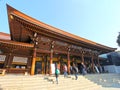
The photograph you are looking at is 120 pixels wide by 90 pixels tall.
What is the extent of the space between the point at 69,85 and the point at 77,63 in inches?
343

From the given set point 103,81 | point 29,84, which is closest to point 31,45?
point 29,84

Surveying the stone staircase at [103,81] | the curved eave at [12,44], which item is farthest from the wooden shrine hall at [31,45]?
the stone staircase at [103,81]

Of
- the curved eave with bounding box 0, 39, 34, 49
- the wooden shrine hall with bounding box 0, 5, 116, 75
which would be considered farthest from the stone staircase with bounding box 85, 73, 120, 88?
the curved eave with bounding box 0, 39, 34, 49

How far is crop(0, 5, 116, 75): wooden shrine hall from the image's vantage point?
30.1 ft

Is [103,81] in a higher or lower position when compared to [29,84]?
lower

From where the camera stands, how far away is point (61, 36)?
37.2ft

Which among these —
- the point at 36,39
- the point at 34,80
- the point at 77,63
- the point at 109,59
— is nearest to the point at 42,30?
the point at 36,39

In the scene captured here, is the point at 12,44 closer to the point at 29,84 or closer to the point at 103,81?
the point at 29,84

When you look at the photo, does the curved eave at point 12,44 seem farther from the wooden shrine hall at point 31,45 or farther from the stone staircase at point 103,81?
the stone staircase at point 103,81

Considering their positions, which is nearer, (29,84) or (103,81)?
(29,84)

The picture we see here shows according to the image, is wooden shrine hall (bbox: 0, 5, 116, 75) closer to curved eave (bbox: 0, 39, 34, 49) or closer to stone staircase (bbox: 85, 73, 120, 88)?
curved eave (bbox: 0, 39, 34, 49)

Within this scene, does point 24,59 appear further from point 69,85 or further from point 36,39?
point 69,85

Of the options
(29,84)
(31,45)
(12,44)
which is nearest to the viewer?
(29,84)

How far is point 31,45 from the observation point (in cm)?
1002
